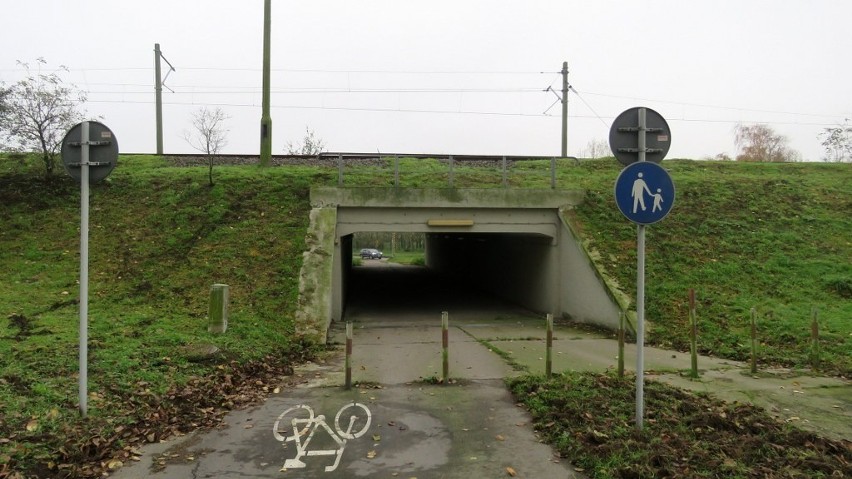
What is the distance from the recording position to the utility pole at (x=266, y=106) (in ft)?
57.4

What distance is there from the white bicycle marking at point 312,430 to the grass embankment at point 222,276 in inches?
33.3

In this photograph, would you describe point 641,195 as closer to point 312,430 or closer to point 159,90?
point 312,430

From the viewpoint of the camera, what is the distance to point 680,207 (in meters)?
15.0

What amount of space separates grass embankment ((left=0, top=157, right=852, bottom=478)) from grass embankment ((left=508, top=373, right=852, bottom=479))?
11.6ft

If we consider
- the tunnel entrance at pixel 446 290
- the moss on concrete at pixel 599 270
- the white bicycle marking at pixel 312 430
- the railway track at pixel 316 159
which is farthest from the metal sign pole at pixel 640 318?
the railway track at pixel 316 159

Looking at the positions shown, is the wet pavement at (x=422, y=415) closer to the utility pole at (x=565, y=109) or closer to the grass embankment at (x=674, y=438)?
the grass embankment at (x=674, y=438)

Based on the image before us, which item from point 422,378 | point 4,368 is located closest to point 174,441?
point 4,368

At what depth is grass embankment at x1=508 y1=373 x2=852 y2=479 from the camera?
4.45 meters

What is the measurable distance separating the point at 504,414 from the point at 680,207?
11.0 meters

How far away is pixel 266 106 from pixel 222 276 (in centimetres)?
777

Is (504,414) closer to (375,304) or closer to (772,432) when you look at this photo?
(772,432)

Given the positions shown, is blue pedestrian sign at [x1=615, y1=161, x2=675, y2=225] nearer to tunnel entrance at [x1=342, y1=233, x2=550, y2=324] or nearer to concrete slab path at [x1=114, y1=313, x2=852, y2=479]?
concrete slab path at [x1=114, y1=313, x2=852, y2=479]

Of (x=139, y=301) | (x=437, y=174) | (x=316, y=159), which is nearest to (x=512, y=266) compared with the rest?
(x=437, y=174)

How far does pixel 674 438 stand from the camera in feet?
16.5
